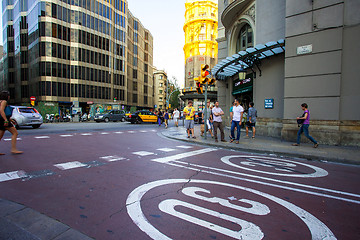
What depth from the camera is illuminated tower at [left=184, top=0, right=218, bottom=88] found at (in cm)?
4888

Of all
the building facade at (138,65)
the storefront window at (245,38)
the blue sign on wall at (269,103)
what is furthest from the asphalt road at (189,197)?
the building facade at (138,65)

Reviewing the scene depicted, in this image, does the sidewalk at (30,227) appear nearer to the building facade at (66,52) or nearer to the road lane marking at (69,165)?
the road lane marking at (69,165)

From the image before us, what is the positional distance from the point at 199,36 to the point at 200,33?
71 centimetres

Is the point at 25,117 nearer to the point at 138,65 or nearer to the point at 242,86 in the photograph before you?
the point at 242,86

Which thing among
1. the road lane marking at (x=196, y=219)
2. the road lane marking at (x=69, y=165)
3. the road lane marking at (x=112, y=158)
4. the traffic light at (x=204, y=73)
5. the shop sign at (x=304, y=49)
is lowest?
the road lane marking at (x=112, y=158)

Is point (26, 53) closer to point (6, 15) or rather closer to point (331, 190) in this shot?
point (6, 15)

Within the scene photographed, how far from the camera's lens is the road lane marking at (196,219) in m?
2.22

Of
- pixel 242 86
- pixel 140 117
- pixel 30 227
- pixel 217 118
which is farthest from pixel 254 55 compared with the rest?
pixel 140 117

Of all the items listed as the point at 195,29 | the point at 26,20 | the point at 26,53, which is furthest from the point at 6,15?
the point at 195,29

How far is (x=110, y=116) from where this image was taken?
92.2 ft

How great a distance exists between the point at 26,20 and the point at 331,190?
5418 centimetres

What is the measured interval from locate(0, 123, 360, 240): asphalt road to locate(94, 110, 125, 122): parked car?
2251cm

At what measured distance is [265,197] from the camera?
3.20 metres

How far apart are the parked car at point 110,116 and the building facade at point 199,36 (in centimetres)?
2116
